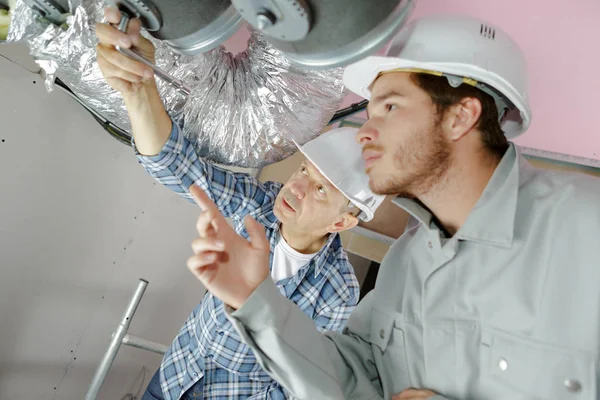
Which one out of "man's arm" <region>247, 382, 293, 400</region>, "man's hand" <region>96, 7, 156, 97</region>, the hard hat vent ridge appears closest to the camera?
"man's hand" <region>96, 7, 156, 97</region>

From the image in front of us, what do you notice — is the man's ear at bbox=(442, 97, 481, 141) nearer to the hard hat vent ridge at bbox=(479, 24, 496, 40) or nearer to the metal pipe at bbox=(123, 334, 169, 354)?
the hard hat vent ridge at bbox=(479, 24, 496, 40)

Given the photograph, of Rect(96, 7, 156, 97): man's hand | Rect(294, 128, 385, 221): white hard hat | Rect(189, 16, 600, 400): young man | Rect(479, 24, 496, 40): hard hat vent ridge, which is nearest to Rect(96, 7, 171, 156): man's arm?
Rect(96, 7, 156, 97): man's hand

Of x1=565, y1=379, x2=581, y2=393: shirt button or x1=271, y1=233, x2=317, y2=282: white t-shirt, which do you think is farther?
x1=271, y1=233, x2=317, y2=282: white t-shirt

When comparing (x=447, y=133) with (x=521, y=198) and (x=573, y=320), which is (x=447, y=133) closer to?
(x=521, y=198)

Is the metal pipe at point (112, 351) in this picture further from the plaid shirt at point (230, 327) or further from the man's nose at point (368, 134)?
the man's nose at point (368, 134)

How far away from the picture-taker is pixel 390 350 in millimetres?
924

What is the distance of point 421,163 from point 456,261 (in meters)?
0.20

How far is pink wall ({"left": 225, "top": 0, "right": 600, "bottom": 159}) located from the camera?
4.41 feet

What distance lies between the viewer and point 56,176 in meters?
1.14

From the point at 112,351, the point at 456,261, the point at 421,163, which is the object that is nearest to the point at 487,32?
the point at 421,163

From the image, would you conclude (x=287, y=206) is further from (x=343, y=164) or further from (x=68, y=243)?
(x=68, y=243)

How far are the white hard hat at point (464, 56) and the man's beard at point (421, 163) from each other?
116 mm

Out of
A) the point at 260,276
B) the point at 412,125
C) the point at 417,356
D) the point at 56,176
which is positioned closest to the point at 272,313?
the point at 260,276

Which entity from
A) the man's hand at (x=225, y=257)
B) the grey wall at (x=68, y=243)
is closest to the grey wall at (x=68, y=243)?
the grey wall at (x=68, y=243)
